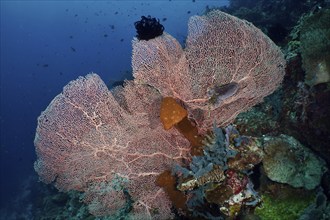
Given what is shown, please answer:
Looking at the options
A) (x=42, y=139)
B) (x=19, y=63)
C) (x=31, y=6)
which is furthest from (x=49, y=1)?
(x=42, y=139)

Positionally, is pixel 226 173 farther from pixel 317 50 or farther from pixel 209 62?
pixel 317 50

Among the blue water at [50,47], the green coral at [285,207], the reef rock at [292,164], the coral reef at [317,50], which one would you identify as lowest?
the green coral at [285,207]

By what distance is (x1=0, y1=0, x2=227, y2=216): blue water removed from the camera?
260 ft

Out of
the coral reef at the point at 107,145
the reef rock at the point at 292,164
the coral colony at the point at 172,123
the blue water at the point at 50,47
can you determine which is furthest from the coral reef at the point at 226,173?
the blue water at the point at 50,47

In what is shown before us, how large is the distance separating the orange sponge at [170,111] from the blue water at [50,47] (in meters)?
63.7

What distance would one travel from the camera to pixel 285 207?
440 cm

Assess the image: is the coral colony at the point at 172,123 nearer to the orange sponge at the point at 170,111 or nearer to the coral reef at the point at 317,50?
the orange sponge at the point at 170,111

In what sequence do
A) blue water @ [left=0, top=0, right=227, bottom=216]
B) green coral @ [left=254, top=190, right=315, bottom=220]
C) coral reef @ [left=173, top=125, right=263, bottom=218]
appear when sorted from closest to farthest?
coral reef @ [left=173, top=125, right=263, bottom=218], green coral @ [left=254, top=190, right=315, bottom=220], blue water @ [left=0, top=0, right=227, bottom=216]

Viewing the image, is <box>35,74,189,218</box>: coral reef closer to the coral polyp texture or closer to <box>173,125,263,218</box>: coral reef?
the coral polyp texture

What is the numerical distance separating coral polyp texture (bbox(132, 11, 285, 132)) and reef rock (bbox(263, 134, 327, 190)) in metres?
0.91

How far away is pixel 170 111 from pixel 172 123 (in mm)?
185

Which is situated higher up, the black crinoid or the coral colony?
the black crinoid

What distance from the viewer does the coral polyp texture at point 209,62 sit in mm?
4316

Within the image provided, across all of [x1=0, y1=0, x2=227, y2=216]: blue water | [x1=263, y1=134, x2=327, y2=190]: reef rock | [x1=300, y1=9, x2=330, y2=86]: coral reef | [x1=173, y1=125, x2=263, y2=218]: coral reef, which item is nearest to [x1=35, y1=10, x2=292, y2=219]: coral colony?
[x1=173, y1=125, x2=263, y2=218]: coral reef
